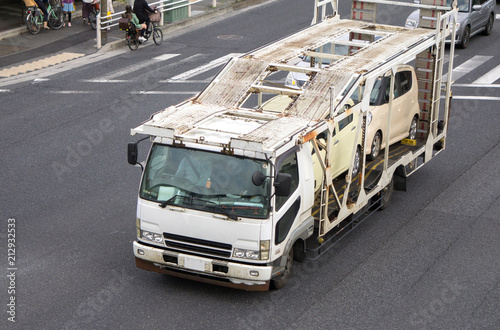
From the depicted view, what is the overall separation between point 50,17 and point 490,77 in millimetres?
14241

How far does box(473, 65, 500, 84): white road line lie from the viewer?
22.0 metres

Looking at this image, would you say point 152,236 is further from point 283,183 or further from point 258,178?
point 283,183

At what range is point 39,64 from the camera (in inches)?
898

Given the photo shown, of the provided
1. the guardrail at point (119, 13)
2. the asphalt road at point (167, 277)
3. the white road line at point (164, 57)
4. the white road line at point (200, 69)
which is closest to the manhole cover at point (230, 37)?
the guardrail at point (119, 13)

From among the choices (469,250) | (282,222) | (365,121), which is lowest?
(469,250)

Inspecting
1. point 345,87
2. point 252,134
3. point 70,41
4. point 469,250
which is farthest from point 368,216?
point 70,41

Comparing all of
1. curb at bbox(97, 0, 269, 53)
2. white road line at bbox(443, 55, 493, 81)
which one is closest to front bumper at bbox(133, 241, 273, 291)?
white road line at bbox(443, 55, 493, 81)

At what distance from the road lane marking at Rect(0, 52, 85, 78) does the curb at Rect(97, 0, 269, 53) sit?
108 cm

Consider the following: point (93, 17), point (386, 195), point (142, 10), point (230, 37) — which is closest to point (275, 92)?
point (386, 195)

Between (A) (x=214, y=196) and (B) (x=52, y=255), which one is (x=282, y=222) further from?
(B) (x=52, y=255)

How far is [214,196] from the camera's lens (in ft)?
Result: 32.5

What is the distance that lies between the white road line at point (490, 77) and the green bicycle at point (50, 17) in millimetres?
13796

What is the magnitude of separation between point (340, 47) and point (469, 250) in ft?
29.3

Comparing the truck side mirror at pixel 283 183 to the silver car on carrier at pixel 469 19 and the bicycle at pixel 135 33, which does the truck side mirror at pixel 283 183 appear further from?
the silver car on carrier at pixel 469 19
